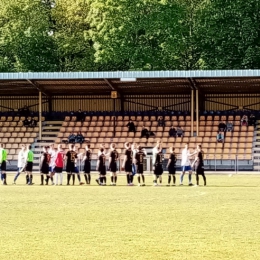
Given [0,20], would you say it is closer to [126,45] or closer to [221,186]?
[126,45]

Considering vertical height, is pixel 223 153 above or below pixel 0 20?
below

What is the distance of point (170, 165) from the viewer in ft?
118

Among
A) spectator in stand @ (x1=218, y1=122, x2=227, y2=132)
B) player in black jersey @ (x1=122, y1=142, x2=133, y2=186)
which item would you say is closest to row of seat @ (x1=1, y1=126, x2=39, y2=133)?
spectator in stand @ (x1=218, y1=122, x2=227, y2=132)

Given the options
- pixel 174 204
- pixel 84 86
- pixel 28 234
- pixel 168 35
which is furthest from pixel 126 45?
pixel 28 234

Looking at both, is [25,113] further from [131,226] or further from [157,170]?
[131,226]

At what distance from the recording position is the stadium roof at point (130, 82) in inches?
1959

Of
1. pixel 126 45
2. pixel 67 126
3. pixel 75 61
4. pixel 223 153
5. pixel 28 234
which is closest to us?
pixel 28 234

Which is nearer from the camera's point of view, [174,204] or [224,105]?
[174,204]

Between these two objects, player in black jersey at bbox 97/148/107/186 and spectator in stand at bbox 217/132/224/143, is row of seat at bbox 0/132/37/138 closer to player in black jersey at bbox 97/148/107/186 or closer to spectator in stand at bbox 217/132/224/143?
spectator in stand at bbox 217/132/224/143

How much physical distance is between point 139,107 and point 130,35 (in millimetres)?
7423

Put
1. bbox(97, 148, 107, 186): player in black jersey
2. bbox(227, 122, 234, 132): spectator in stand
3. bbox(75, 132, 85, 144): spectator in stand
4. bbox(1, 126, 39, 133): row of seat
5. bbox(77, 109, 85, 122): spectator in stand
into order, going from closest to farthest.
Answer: bbox(97, 148, 107, 186): player in black jersey < bbox(227, 122, 234, 132): spectator in stand < bbox(75, 132, 85, 144): spectator in stand < bbox(1, 126, 39, 133): row of seat < bbox(77, 109, 85, 122): spectator in stand

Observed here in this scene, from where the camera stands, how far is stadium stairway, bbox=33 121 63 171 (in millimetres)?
51750

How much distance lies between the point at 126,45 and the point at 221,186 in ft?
97.6

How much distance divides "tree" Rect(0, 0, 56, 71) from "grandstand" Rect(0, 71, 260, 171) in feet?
22.5
